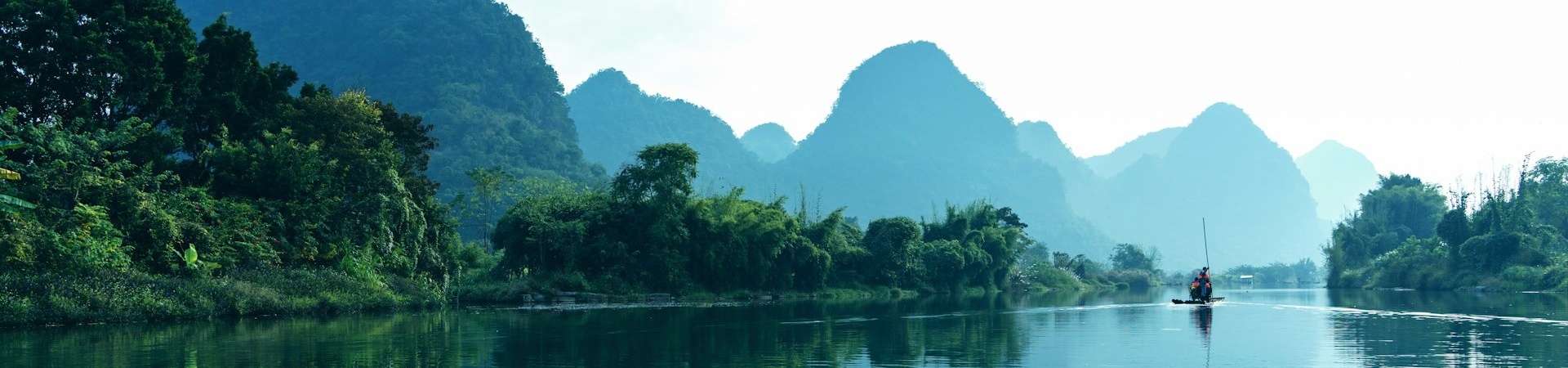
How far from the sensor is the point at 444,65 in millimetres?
139875

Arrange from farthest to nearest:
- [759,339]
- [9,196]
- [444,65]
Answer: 1. [444,65]
2. [9,196]
3. [759,339]

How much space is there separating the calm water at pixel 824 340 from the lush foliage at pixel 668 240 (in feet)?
37.8

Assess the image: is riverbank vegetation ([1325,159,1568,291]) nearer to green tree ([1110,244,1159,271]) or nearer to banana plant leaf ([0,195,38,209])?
green tree ([1110,244,1159,271])

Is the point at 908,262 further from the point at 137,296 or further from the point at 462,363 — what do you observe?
the point at 462,363

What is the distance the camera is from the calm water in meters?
17.7

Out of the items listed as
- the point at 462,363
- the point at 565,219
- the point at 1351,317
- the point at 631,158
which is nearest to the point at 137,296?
the point at 462,363

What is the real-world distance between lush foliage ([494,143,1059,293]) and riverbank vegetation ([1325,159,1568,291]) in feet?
107

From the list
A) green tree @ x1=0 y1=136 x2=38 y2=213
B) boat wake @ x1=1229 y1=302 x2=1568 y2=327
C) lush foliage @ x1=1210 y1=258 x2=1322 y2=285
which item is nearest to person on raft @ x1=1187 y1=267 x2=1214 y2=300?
boat wake @ x1=1229 y1=302 x2=1568 y2=327

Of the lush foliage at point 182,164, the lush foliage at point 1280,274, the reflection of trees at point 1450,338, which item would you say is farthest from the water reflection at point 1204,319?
the lush foliage at point 1280,274

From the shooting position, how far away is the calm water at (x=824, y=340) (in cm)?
1773

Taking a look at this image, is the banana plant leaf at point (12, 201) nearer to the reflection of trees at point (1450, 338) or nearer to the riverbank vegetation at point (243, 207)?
the riverbank vegetation at point (243, 207)

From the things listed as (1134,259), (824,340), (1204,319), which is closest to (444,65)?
(1134,259)

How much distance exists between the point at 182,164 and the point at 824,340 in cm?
2390

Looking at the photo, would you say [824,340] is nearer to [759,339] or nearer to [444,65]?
[759,339]
